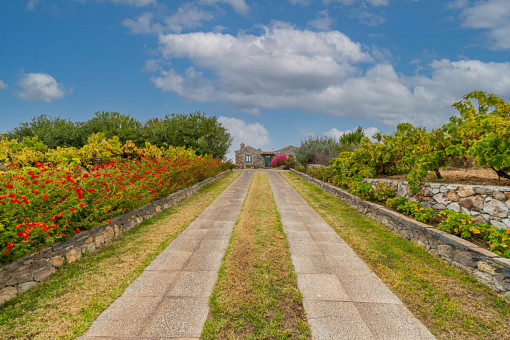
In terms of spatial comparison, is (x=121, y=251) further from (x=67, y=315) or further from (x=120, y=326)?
(x=120, y=326)

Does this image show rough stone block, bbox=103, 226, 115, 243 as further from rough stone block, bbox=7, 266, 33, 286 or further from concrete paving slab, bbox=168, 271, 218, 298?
concrete paving slab, bbox=168, 271, 218, 298

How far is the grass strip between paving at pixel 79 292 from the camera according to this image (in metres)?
2.52

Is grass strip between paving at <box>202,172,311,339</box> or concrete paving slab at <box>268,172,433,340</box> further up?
grass strip between paving at <box>202,172,311,339</box>

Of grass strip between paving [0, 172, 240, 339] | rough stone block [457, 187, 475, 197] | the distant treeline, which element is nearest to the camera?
grass strip between paving [0, 172, 240, 339]

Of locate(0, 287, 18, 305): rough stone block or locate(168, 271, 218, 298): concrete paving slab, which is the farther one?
locate(168, 271, 218, 298): concrete paving slab

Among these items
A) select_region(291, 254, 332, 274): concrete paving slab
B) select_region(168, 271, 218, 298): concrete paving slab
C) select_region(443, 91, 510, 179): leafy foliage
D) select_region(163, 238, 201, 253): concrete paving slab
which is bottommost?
select_region(291, 254, 332, 274): concrete paving slab

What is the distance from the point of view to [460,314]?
9.04 ft

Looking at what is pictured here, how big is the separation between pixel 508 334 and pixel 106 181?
7074mm

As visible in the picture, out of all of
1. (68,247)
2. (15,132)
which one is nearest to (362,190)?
(68,247)

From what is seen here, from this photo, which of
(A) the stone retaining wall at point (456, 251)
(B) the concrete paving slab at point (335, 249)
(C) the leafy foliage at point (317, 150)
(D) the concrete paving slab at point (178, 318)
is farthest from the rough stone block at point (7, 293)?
(C) the leafy foliage at point (317, 150)

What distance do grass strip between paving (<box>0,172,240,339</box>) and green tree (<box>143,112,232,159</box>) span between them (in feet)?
61.7

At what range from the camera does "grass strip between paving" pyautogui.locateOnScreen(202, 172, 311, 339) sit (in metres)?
2.45

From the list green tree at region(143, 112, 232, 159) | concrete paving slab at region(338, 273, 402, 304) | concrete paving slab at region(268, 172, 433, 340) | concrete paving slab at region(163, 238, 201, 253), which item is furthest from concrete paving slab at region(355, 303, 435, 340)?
green tree at region(143, 112, 232, 159)

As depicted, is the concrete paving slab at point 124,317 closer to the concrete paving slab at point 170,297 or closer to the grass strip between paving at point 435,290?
the concrete paving slab at point 170,297
